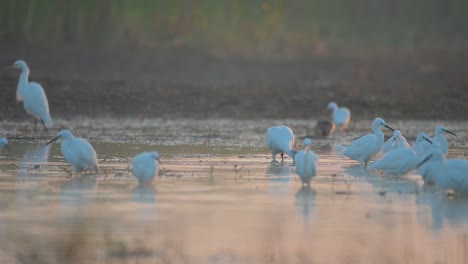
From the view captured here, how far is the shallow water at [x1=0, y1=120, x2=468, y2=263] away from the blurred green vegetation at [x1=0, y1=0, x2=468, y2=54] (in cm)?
1707

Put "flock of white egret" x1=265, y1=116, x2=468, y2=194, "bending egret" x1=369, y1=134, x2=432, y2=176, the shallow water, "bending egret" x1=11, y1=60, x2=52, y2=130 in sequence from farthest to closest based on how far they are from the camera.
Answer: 1. "bending egret" x1=11, y1=60, x2=52, y2=130
2. "bending egret" x1=369, y1=134, x2=432, y2=176
3. "flock of white egret" x1=265, y1=116, x2=468, y2=194
4. the shallow water

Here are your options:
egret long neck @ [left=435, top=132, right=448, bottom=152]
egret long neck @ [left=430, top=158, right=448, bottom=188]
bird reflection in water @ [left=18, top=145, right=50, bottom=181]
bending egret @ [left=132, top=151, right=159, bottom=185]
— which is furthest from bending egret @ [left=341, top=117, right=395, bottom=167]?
bird reflection in water @ [left=18, top=145, right=50, bottom=181]

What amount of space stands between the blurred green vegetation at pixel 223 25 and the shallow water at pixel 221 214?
56.0 feet

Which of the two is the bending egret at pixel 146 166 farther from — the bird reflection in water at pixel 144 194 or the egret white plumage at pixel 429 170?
the egret white plumage at pixel 429 170

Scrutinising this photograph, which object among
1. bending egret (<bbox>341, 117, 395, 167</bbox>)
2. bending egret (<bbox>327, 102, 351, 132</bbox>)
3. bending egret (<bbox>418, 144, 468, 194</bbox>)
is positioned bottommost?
bending egret (<bbox>418, 144, 468, 194</bbox>)

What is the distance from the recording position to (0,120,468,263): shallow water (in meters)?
8.51

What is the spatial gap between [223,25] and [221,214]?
932 inches

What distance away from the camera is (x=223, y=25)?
1320 inches

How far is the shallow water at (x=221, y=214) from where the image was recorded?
8.51 meters

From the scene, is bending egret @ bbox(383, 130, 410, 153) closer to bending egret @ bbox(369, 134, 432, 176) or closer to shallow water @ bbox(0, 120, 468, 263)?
shallow water @ bbox(0, 120, 468, 263)

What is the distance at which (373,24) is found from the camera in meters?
35.6

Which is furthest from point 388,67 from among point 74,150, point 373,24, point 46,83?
point 74,150

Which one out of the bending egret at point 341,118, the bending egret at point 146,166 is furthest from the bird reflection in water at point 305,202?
the bending egret at point 341,118

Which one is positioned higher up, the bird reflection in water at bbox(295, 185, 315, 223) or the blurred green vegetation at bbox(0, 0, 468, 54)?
the blurred green vegetation at bbox(0, 0, 468, 54)
